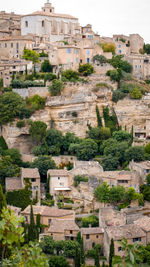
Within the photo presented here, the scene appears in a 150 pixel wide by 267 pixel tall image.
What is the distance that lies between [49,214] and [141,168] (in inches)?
391

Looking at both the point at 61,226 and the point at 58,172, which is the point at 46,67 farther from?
the point at 61,226

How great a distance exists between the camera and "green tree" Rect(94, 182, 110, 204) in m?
41.2

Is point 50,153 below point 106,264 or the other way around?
the other way around

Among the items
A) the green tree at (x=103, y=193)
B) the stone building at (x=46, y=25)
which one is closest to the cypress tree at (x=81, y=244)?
the green tree at (x=103, y=193)

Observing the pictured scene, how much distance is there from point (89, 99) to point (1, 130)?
10.5 metres

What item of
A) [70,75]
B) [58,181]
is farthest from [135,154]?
[70,75]

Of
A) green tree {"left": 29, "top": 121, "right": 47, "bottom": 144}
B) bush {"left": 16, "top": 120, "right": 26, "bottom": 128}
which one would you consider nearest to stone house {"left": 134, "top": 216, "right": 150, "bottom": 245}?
green tree {"left": 29, "top": 121, "right": 47, "bottom": 144}

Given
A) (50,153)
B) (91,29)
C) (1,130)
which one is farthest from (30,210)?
(91,29)

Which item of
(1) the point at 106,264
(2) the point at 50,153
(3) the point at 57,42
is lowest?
(1) the point at 106,264

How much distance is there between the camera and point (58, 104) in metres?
54.3

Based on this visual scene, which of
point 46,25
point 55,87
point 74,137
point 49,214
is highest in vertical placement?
point 46,25

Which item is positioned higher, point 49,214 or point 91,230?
point 49,214

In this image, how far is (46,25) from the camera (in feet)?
227

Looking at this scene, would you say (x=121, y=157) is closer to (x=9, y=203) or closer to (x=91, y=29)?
(x=9, y=203)
